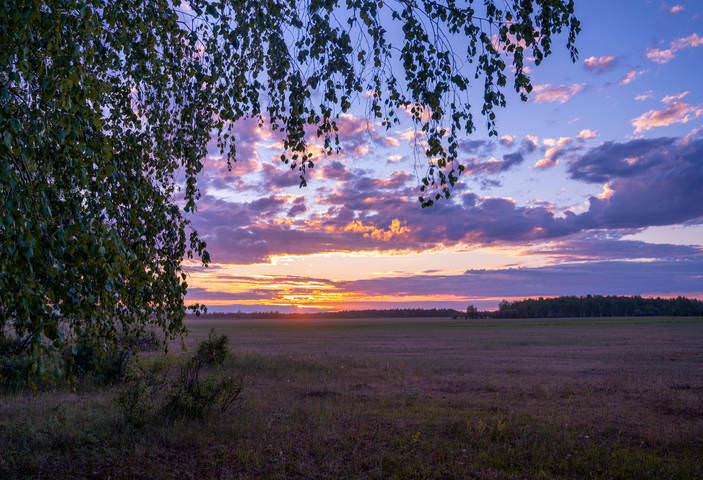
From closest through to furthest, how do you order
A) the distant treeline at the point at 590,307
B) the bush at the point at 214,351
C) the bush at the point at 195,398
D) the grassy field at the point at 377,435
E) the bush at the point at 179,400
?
the grassy field at the point at 377,435, the bush at the point at 179,400, the bush at the point at 195,398, the bush at the point at 214,351, the distant treeline at the point at 590,307

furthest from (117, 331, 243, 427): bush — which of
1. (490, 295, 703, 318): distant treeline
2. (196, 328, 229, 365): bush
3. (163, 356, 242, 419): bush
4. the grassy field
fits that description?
(490, 295, 703, 318): distant treeline

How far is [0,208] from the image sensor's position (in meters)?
3.24

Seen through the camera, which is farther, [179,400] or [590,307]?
[590,307]

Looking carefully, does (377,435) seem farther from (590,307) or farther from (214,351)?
(590,307)

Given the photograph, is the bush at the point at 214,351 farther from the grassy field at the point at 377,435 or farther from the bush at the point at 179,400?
the bush at the point at 179,400

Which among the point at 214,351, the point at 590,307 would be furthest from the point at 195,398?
the point at 590,307

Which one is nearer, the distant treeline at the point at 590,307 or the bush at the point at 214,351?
the bush at the point at 214,351

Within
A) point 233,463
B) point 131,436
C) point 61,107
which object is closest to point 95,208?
point 61,107

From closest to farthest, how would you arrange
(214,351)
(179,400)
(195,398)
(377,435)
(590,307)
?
(377,435), (179,400), (195,398), (214,351), (590,307)

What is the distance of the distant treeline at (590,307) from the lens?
545 ft

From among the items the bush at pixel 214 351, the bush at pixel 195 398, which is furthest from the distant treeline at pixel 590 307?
the bush at pixel 195 398

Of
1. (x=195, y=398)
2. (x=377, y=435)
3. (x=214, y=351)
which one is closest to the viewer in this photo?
(x=377, y=435)

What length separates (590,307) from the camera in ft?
583

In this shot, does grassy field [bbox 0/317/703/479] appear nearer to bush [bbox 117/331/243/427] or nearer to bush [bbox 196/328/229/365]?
bush [bbox 117/331/243/427]
